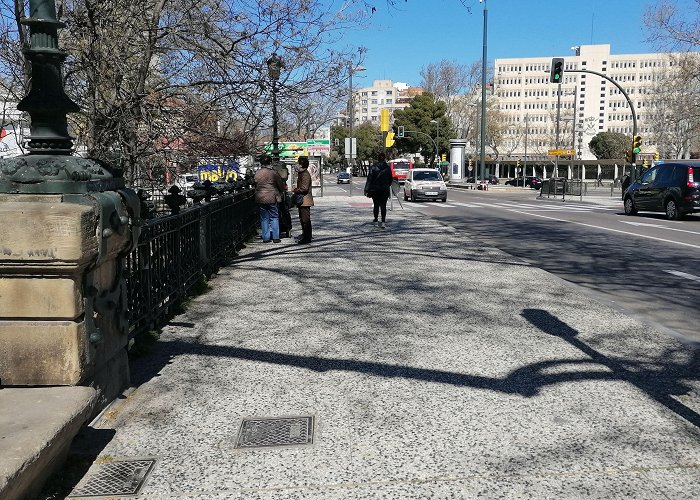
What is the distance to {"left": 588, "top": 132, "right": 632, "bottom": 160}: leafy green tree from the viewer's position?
4125 inches

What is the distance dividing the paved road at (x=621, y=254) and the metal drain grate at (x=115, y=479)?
16.2ft

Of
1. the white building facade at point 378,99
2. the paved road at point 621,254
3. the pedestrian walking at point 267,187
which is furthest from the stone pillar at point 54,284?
the white building facade at point 378,99

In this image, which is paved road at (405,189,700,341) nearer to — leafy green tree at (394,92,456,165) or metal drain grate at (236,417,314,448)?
metal drain grate at (236,417,314,448)

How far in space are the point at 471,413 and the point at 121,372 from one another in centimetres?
230

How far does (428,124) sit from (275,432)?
283 feet

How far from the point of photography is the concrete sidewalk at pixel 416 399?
120 inches

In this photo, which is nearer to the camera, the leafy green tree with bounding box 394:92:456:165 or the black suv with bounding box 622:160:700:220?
the black suv with bounding box 622:160:700:220

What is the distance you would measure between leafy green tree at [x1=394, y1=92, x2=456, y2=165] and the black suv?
6428cm

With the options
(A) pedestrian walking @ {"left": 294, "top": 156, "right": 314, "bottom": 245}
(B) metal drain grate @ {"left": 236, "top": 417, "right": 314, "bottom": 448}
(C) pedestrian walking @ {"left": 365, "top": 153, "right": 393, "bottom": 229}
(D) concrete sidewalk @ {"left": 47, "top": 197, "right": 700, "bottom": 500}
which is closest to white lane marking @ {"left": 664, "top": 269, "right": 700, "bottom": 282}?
(D) concrete sidewalk @ {"left": 47, "top": 197, "right": 700, "bottom": 500}

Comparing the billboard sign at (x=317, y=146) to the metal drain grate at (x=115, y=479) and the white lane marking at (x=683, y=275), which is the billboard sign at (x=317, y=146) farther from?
the metal drain grate at (x=115, y=479)

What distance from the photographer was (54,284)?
3219mm

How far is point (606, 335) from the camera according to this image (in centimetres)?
563

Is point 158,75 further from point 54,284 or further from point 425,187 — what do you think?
point 425,187

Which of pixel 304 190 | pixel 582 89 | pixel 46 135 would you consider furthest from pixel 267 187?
pixel 582 89
